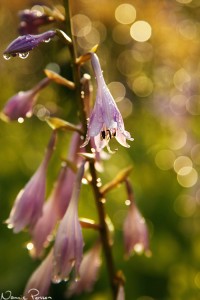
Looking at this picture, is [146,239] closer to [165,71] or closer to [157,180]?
[157,180]

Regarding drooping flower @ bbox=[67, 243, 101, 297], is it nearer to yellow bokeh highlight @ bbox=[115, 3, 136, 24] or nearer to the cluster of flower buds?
the cluster of flower buds

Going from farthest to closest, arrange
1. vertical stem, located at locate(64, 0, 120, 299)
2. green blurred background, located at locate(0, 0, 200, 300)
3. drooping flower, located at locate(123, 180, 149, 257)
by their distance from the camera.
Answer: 1. green blurred background, located at locate(0, 0, 200, 300)
2. drooping flower, located at locate(123, 180, 149, 257)
3. vertical stem, located at locate(64, 0, 120, 299)

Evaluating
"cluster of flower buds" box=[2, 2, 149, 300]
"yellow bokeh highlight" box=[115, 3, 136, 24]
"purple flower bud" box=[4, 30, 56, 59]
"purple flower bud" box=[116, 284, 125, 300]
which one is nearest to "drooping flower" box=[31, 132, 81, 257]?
"cluster of flower buds" box=[2, 2, 149, 300]

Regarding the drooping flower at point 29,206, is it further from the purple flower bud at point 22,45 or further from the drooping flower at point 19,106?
the purple flower bud at point 22,45

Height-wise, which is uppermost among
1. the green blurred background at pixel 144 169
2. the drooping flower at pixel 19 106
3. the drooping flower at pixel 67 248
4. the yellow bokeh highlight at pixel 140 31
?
the drooping flower at pixel 19 106

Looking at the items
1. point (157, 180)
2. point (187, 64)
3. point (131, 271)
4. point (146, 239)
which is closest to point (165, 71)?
point (187, 64)

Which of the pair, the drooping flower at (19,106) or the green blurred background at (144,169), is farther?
the green blurred background at (144,169)

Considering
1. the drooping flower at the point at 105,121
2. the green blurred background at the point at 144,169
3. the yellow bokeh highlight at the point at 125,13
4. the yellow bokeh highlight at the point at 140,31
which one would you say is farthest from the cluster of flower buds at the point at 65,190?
the yellow bokeh highlight at the point at 125,13
